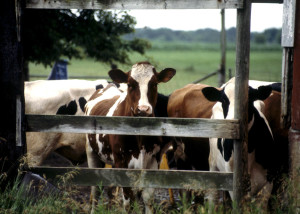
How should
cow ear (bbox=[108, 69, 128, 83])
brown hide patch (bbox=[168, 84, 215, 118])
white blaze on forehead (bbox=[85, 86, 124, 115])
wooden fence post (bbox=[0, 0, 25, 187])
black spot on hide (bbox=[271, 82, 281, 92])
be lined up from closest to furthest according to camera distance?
wooden fence post (bbox=[0, 0, 25, 187]) → cow ear (bbox=[108, 69, 128, 83]) → black spot on hide (bbox=[271, 82, 281, 92]) → brown hide patch (bbox=[168, 84, 215, 118]) → white blaze on forehead (bbox=[85, 86, 124, 115])

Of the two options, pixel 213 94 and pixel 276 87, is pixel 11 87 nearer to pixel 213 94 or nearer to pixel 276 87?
pixel 213 94

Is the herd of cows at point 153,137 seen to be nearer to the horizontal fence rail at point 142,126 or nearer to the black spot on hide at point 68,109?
the black spot on hide at point 68,109

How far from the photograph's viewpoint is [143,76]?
5.31m

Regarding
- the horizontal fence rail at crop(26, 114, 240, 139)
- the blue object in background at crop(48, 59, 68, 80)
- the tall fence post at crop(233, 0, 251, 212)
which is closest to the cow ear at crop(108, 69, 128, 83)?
the horizontal fence rail at crop(26, 114, 240, 139)

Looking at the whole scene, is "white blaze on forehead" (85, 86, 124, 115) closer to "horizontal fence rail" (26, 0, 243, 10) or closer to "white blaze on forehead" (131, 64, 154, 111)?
"white blaze on forehead" (131, 64, 154, 111)

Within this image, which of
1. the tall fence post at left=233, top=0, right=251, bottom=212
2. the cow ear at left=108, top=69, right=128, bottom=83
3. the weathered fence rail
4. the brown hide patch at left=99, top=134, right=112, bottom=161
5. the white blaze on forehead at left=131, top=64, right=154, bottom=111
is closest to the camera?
the tall fence post at left=233, top=0, right=251, bottom=212

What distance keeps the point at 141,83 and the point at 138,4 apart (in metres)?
1.22

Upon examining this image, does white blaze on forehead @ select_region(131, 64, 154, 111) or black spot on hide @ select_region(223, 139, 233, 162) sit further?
white blaze on forehead @ select_region(131, 64, 154, 111)

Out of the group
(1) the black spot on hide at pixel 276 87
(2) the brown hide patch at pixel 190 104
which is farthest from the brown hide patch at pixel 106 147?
(1) the black spot on hide at pixel 276 87

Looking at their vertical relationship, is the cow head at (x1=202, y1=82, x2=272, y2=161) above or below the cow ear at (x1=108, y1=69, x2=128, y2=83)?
below

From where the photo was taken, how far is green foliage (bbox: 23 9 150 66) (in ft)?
→ 34.1

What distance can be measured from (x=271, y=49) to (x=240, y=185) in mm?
99267

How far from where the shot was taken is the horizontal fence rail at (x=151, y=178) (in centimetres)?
428

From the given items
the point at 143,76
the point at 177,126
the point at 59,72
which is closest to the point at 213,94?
the point at 143,76
